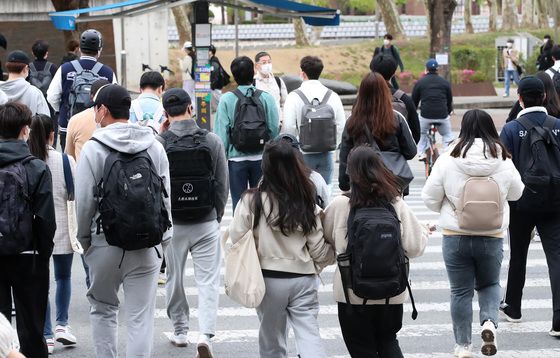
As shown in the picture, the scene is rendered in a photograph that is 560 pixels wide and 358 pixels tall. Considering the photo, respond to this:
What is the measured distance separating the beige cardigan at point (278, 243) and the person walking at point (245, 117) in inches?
140

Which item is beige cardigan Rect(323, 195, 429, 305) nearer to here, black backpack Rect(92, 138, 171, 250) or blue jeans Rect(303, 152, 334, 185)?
black backpack Rect(92, 138, 171, 250)

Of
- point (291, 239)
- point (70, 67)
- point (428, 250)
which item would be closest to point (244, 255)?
point (291, 239)

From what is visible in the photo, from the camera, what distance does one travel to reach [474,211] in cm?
740

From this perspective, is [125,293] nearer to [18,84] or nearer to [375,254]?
[375,254]

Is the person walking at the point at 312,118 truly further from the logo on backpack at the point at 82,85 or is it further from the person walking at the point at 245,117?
the logo on backpack at the point at 82,85

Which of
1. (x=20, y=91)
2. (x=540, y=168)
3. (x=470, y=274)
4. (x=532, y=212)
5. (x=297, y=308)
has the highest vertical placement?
(x=20, y=91)

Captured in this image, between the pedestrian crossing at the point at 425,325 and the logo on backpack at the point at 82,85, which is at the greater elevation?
the logo on backpack at the point at 82,85

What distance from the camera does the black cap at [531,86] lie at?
27.4 feet

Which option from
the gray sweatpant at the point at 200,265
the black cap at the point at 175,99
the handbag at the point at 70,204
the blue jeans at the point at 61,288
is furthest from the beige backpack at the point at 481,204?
the blue jeans at the point at 61,288

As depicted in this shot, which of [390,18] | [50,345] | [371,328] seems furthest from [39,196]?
[390,18]

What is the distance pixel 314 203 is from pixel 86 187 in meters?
1.34

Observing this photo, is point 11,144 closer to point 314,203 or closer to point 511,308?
point 314,203

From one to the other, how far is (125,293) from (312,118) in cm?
410

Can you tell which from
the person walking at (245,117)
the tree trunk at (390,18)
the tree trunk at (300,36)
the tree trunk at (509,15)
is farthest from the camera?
the tree trunk at (509,15)
